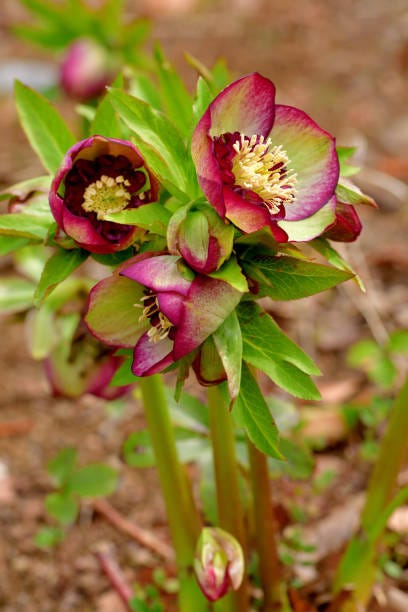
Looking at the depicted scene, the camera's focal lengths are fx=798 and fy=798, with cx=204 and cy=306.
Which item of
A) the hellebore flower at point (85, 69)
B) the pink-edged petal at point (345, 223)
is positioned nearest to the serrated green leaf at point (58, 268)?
the pink-edged petal at point (345, 223)

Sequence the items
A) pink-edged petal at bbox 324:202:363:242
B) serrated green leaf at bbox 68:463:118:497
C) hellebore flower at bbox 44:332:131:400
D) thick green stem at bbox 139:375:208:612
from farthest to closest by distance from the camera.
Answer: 1. serrated green leaf at bbox 68:463:118:497
2. hellebore flower at bbox 44:332:131:400
3. thick green stem at bbox 139:375:208:612
4. pink-edged petal at bbox 324:202:363:242

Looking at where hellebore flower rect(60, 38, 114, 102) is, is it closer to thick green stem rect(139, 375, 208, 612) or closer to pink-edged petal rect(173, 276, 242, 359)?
thick green stem rect(139, 375, 208, 612)

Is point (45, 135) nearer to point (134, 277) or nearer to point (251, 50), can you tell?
point (134, 277)

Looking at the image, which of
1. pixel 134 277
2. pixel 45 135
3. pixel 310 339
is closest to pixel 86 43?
pixel 310 339

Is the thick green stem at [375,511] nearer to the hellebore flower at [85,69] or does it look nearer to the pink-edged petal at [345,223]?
the pink-edged petal at [345,223]

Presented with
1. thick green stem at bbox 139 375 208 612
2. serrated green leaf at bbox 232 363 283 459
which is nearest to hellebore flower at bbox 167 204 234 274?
serrated green leaf at bbox 232 363 283 459

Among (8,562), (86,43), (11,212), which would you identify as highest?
(11,212)
